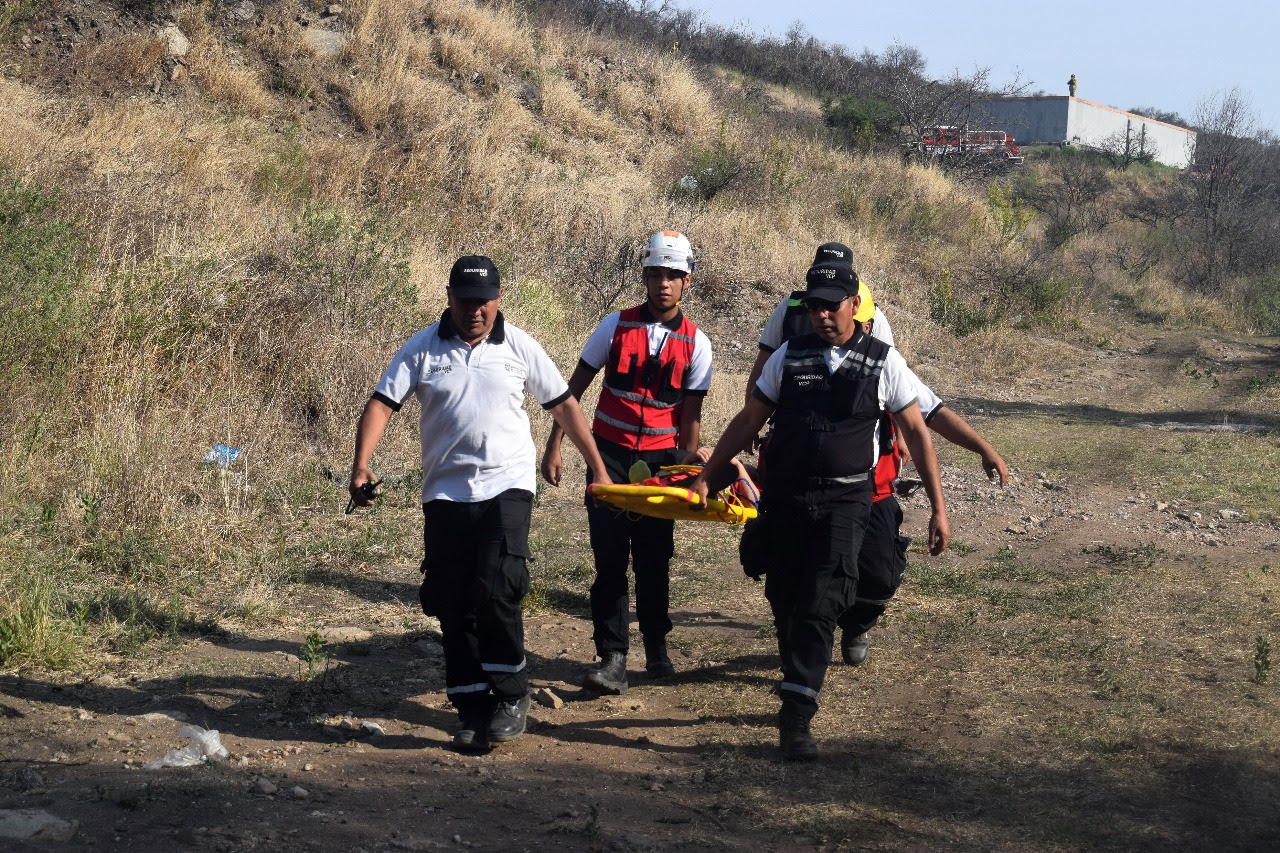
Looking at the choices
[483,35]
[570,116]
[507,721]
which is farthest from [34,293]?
[483,35]

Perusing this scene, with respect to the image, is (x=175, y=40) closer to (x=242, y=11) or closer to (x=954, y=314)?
(x=242, y=11)

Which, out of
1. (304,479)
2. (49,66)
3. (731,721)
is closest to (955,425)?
(731,721)

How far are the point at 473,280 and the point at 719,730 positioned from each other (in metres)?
2.20

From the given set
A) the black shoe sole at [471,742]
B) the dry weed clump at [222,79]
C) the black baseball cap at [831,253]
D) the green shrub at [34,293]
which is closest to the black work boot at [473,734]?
the black shoe sole at [471,742]

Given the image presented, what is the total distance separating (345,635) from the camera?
21.1 ft

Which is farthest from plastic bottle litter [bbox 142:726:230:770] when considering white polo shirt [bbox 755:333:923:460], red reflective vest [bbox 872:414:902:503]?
red reflective vest [bbox 872:414:902:503]

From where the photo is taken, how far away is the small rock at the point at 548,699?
5641 mm

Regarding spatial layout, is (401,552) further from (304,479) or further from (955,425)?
(955,425)

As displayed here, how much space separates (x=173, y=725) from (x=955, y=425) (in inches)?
137

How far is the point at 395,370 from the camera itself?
16.1 feet

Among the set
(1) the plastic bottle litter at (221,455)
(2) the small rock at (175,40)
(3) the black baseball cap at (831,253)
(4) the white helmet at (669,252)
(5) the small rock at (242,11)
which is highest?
(5) the small rock at (242,11)

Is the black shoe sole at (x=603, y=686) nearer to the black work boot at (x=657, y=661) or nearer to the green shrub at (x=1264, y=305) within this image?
the black work boot at (x=657, y=661)

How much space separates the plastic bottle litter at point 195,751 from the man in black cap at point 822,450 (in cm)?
220

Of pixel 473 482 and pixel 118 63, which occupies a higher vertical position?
pixel 118 63
